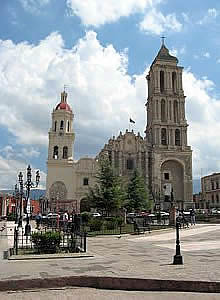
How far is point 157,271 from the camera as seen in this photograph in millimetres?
9422

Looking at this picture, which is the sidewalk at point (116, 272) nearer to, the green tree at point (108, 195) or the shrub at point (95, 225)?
the shrub at point (95, 225)

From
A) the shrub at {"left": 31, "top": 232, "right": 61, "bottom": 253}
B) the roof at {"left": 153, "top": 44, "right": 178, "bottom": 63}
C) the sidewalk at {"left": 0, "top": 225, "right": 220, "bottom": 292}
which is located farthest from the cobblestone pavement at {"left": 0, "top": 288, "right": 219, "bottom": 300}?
the roof at {"left": 153, "top": 44, "right": 178, "bottom": 63}

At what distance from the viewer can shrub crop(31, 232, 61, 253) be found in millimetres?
13781

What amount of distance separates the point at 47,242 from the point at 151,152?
56.7 metres

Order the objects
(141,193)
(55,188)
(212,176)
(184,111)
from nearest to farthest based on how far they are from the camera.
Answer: (141,193) → (55,188) → (184,111) → (212,176)

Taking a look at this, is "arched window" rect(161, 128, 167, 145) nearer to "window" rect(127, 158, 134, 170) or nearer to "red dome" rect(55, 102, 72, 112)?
"window" rect(127, 158, 134, 170)

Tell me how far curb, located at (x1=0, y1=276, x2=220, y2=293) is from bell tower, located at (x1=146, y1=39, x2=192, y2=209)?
193 feet

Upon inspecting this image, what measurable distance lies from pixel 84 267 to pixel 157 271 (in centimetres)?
222

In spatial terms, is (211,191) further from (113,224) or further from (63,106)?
(113,224)

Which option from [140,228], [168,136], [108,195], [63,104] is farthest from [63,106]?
[140,228]

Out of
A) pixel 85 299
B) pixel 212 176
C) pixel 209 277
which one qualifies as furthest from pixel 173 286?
pixel 212 176

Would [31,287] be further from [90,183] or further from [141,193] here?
[90,183]

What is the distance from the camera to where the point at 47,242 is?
13.8 metres

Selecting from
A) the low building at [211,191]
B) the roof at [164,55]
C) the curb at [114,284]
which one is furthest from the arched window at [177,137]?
the curb at [114,284]
